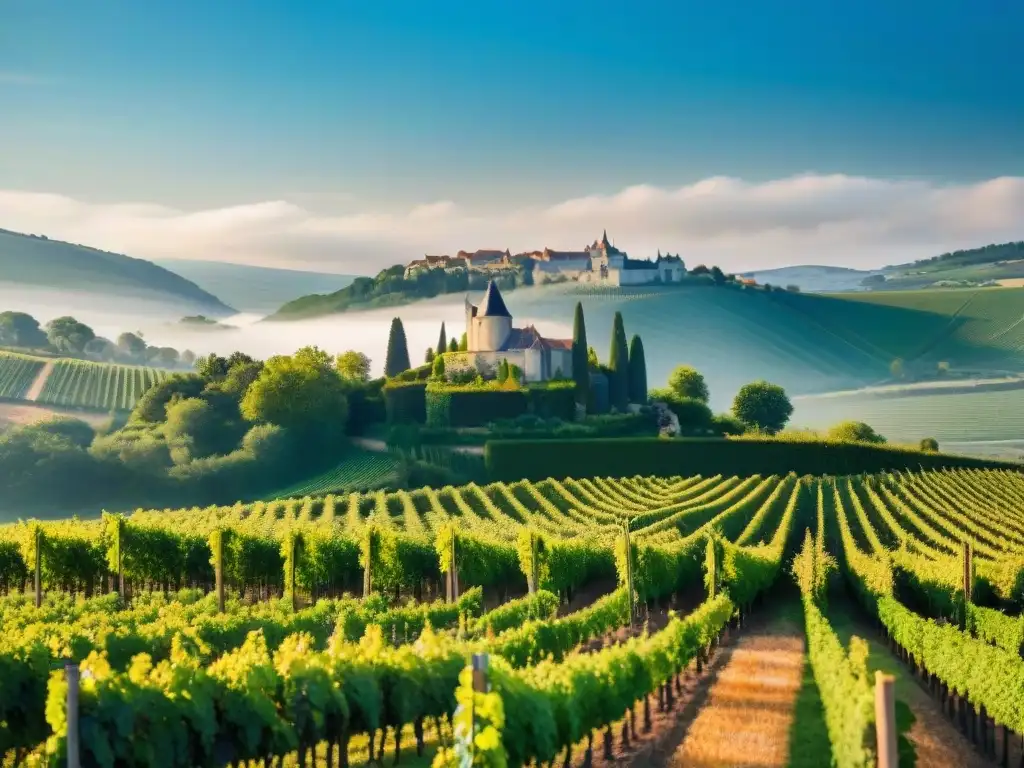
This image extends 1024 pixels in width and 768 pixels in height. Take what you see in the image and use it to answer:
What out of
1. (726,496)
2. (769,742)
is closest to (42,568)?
(769,742)

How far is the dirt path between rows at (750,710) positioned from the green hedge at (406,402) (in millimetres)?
51327

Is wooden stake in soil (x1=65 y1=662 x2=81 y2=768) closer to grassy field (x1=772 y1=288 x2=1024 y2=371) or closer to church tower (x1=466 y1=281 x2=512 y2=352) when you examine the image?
church tower (x1=466 y1=281 x2=512 y2=352)

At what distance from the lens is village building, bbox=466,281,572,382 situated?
265ft

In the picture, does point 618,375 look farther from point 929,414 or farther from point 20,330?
point 20,330

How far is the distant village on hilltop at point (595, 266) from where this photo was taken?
477 feet

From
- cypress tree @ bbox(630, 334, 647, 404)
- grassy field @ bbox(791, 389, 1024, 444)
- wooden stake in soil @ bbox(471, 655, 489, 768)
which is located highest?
wooden stake in soil @ bbox(471, 655, 489, 768)

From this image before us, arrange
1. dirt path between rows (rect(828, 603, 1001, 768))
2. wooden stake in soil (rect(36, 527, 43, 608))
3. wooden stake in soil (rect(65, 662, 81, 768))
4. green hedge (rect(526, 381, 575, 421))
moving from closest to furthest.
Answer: wooden stake in soil (rect(65, 662, 81, 768))
dirt path between rows (rect(828, 603, 1001, 768))
wooden stake in soil (rect(36, 527, 43, 608))
green hedge (rect(526, 381, 575, 421))

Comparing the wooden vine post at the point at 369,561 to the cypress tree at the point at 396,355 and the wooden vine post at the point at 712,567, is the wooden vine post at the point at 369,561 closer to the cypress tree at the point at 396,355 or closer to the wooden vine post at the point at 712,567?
the wooden vine post at the point at 712,567

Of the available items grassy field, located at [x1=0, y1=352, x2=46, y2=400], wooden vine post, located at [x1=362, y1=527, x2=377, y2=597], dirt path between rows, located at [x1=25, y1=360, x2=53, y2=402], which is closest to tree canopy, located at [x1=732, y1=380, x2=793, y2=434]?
dirt path between rows, located at [x1=25, y1=360, x2=53, y2=402]

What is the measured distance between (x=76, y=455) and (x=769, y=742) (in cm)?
6031

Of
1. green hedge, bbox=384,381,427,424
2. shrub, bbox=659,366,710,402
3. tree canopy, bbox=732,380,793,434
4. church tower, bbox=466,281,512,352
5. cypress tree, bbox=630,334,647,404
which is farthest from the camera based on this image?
shrub, bbox=659,366,710,402

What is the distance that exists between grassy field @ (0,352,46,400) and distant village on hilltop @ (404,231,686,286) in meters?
59.7

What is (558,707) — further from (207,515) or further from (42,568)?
(207,515)

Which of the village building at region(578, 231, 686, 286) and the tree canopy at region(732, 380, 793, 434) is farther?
the village building at region(578, 231, 686, 286)
